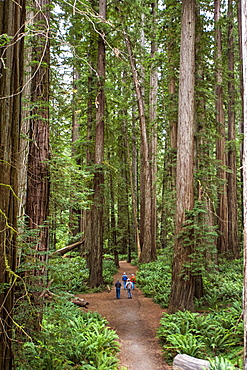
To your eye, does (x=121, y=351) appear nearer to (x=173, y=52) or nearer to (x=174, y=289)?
(x=174, y=289)

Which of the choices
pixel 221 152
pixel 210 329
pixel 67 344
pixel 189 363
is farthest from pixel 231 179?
pixel 67 344

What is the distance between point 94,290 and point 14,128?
1032 centimetres

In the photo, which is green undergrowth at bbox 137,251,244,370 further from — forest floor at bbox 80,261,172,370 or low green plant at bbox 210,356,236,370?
forest floor at bbox 80,261,172,370

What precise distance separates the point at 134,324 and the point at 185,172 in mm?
5074

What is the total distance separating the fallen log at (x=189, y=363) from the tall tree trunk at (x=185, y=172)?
243 centimetres

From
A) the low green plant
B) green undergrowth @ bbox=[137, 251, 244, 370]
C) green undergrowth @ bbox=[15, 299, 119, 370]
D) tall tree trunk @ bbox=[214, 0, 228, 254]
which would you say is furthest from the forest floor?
tall tree trunk @ bbox=[214, 0, 228, 254]

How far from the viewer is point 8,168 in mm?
2455

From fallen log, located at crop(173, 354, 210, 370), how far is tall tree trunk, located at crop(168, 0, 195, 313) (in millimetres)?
2431

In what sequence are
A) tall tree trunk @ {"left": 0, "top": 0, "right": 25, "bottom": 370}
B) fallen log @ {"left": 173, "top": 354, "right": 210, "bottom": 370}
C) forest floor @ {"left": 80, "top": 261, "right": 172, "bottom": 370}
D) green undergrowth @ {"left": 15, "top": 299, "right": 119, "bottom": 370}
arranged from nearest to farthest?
tall tree trunk @ {"left": 0, "top": 0, "right": 25, "bottom": 370}, green undergrowth @ {"left": 15, "top": 299, "right": 119, "bottom": 370}, fallen log @ {"left": 173, "top": 354, "right": 210, "bottom": 370}, forest floor @ {"left": 80, "top": 261, "right": 172, "bottom": 370}

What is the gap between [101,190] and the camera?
1172 centimetres

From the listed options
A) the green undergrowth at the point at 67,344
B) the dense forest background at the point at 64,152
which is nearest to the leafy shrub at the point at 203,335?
the dense forest background at the point at 64,152

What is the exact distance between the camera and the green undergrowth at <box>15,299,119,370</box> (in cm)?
342

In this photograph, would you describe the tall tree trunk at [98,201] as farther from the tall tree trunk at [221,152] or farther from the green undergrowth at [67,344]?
the tall tree trunk at [221,152]

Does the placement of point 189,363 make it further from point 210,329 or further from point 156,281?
point 156,281
